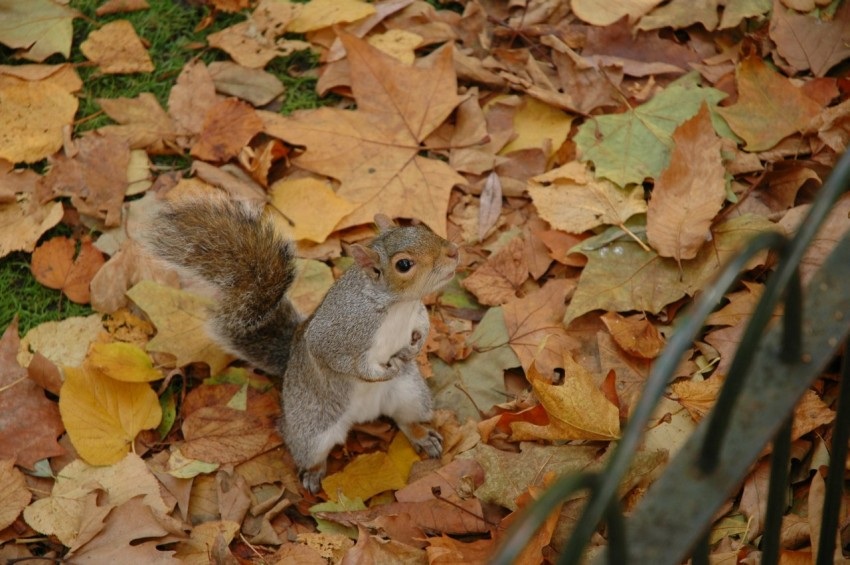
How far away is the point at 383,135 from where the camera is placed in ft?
9.81

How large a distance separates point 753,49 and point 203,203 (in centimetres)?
169

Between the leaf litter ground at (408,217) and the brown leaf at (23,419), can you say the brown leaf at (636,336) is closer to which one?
the leaf litter ground at (408,217)

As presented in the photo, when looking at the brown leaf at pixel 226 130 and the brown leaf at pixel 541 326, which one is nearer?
the brown leaf at pixel 541 326

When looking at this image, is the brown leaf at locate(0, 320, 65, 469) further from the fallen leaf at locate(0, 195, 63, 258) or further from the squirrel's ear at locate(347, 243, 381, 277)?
the squirrel's ear at locate(347, 243, 381, 277)

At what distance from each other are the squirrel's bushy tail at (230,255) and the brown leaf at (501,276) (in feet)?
1.84

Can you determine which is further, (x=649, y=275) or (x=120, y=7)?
(x=120, y=7)

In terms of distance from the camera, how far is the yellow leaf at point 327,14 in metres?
3.29

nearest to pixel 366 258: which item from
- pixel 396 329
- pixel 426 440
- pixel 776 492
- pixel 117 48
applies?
pixel 396 329

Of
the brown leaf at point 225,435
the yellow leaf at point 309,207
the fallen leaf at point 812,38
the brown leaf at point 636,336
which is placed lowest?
the brown leaf at point 225,435

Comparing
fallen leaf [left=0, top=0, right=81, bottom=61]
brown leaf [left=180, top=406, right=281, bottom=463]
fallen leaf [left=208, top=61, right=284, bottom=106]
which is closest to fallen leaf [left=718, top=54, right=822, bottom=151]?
fallen leaf [left=208, top=61, right=284, bottom=106]

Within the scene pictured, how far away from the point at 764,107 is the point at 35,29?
2.43 metres

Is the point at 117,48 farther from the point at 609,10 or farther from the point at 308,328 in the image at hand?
the point at 609,10

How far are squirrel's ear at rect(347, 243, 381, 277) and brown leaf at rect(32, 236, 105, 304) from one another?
3.38ft

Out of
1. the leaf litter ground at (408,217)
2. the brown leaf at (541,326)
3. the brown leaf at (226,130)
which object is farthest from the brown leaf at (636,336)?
the brown leaf at (226,130)
